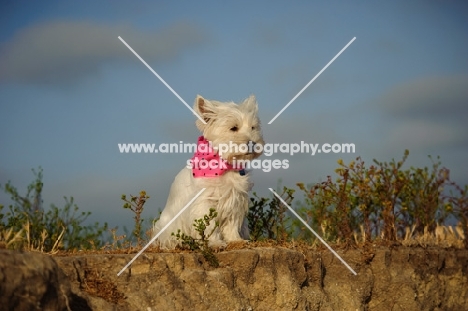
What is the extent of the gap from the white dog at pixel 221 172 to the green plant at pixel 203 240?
26 centimetres

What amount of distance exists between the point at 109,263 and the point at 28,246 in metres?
1.05

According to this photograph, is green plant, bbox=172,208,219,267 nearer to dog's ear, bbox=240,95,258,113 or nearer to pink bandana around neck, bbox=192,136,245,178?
pink bandana around neck, bbox=192,136,245,178

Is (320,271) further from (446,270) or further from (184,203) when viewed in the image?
(446,270)

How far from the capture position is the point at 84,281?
5766 mm

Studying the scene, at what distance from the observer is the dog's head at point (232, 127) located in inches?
293

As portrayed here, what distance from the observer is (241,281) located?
6.68m

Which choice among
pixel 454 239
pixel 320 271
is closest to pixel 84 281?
pixel 320 271

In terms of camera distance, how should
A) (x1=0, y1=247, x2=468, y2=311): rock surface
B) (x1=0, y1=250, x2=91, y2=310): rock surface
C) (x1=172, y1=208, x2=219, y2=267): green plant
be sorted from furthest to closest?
1. (x1=172, y1=208, x2=219, y2=267): green plant
2. (x1=0, y1=247, x2=468, y2=311): rock surface
3. (x1=0, y1=250, x2=91, y2=310): rock surface

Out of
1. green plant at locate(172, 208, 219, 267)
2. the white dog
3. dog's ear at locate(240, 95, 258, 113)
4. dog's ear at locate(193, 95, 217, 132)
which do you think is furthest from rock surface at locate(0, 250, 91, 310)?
dog's ear at locate(240, 95, 258, 113)

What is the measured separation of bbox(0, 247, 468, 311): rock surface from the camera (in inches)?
196

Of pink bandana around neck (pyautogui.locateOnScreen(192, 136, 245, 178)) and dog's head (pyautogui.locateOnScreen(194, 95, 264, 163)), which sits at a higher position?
dog's head (pyautogui.locateOnScreen(194, 95, 264, 163))

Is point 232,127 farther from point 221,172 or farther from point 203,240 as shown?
point 203,240

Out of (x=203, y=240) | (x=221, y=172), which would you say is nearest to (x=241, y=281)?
(x=203, y=240)

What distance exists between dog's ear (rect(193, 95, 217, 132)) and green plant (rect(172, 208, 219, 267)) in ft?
3.48
